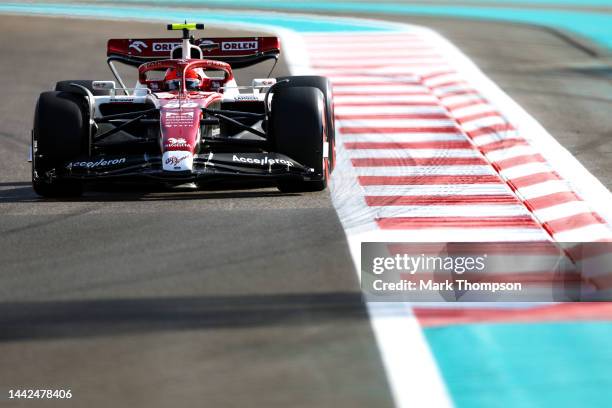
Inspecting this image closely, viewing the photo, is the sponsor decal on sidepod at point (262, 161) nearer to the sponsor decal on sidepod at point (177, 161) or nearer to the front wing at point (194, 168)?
the front wing at point (194, 168)

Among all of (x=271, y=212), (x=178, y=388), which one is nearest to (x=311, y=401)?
(x=178, y=388)

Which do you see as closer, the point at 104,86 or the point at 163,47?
the point at 104,86

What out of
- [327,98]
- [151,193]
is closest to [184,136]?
[151,193]

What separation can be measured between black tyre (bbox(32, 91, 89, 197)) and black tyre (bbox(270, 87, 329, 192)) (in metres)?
1.54

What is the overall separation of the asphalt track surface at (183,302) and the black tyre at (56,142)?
21cm

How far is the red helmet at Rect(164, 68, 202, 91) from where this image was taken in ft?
39.9

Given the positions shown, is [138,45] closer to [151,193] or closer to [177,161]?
[151,193]

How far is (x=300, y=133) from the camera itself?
1079 centimetres

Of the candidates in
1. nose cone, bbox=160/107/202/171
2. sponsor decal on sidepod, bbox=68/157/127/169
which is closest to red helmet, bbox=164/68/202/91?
nose cone, bbox=160/107/202/171

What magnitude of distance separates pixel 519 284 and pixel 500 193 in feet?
10.1

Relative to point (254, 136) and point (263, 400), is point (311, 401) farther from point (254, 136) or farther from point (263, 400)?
point (254, 136)

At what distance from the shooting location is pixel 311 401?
19.0 ft

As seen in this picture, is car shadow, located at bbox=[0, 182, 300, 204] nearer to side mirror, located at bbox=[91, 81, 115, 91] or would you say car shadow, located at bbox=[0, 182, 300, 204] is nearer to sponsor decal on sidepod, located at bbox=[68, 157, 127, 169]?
sponsor decal on sidepod, located at bbox=[68, 157, 127, 169]

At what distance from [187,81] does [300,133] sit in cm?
179
